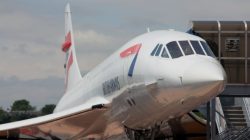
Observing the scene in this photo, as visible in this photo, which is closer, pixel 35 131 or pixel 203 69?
pixel 203 69

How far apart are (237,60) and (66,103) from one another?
22.9ft

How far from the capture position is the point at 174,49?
18047mm

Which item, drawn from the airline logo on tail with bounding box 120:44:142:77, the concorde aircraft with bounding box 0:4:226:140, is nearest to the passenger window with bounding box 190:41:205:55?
the concorde aircraft with bounding box 0:4:226:140

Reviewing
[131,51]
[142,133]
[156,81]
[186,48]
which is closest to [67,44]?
[142,133]

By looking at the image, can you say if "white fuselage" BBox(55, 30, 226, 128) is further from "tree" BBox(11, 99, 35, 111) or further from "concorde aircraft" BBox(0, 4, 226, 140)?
"tree" BBox(11, 99, 35, 111)

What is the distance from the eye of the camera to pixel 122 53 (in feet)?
67.4

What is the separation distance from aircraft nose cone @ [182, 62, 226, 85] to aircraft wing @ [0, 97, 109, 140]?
15.4ft

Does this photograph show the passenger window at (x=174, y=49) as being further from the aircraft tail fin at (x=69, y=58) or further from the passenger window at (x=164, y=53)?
the aircraft tail fin at (x=69, y=58)

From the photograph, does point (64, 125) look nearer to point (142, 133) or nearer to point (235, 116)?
point (142, 133)

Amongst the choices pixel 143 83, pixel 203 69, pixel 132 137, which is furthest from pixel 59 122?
pixel 203 69

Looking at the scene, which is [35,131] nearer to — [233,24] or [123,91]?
[123,91]

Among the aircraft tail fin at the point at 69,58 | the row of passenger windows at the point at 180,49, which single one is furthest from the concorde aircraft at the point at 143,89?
the aircraft tail fin at the point at 69,58

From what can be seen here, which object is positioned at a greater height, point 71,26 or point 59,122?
point 71,26

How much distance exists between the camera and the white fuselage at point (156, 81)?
16.7 m
